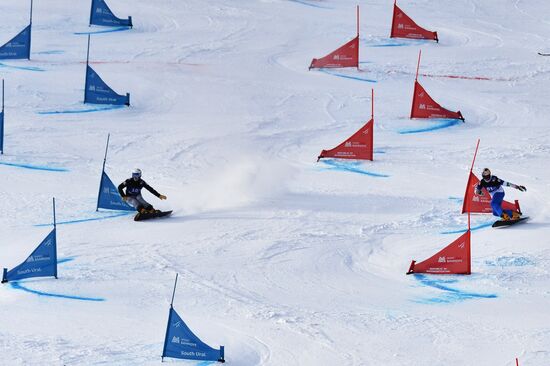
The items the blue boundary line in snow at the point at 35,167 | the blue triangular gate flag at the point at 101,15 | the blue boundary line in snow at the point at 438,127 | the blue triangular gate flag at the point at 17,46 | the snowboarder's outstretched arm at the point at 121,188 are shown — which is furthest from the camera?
the blue triangular gate flag at the point at 101,15

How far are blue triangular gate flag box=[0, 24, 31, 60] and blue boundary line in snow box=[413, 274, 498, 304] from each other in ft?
37.5

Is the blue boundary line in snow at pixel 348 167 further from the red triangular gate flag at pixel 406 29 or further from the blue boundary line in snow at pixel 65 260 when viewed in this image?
the red triangular gate flag at pixel 406 29

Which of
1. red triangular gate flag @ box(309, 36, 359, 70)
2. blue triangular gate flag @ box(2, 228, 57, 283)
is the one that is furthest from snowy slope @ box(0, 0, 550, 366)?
red triangular gate flag @ box(309, 36, 359, 70)

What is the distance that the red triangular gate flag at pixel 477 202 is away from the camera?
16.2m

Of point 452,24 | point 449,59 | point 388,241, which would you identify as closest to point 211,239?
point 388,241

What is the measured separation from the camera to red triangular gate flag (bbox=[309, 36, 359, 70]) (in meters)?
23.6

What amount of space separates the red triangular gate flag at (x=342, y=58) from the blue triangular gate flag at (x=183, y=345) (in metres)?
12.9

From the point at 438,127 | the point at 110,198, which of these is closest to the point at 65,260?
the point at 110,198

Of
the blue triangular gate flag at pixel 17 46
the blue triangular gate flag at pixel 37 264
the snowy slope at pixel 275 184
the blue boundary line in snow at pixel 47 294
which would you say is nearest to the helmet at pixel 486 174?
the snowy slope at pixel 275 184

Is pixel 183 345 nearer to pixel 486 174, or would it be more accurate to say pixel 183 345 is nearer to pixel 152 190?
pixel 152 190

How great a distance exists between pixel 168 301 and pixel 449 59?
12.7 metres

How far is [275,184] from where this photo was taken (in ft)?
58.1

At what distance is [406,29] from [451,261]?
11.9m

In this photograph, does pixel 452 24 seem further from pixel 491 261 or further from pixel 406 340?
pixel 406 340
